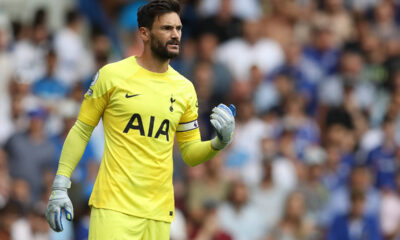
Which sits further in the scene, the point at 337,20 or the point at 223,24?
the point at 337,20

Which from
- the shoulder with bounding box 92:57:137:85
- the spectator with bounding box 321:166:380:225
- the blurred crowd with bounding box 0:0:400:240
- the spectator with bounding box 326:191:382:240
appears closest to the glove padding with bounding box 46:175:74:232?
the shoulder with bounding box 92:57:137:85

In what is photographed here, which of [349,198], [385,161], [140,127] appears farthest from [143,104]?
[385,161]

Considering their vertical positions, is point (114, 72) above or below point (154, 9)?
below

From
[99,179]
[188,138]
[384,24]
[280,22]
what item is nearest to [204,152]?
Answer: [188,138]

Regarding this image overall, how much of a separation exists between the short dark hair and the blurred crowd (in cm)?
459

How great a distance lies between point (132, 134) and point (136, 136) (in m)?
0.03

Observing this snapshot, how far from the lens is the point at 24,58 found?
13336mm

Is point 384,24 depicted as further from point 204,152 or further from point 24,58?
point 204,152

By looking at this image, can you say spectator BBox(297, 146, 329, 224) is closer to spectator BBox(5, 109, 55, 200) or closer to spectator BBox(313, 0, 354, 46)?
spectator BBox(313, 0, 354, 46)

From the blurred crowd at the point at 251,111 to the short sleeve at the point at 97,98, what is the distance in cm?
421

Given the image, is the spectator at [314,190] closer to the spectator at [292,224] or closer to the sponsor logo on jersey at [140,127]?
the spectator at [292,224]

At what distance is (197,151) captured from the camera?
739 cm

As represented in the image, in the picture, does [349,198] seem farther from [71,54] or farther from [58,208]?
[58,208]

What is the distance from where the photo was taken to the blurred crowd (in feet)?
39.7
